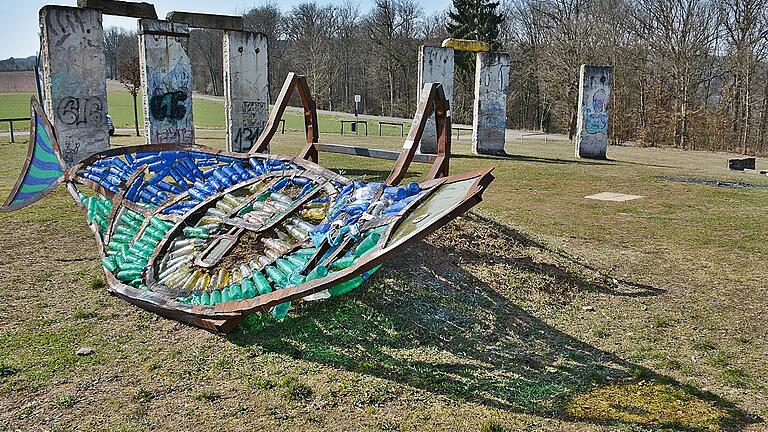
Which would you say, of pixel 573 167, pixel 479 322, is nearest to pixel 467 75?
pixel 573 167

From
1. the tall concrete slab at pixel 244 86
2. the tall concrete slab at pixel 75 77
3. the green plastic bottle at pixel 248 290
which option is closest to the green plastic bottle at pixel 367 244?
the green plastic bottle at pixel 248 290

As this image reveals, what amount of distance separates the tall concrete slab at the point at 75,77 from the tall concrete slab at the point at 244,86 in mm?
2969

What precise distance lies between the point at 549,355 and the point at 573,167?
12763 mm

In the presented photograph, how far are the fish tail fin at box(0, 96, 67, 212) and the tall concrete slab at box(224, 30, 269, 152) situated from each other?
21.0 ft

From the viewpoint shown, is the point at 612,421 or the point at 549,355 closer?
the point at 612,421

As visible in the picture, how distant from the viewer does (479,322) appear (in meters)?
5.68

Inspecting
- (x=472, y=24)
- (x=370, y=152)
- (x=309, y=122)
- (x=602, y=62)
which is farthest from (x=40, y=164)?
(x=472, y=24)

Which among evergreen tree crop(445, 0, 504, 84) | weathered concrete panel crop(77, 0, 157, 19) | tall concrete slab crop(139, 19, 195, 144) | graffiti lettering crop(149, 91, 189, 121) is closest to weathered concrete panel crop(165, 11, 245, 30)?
tall concrete slab crop(139, 19, 195, 144)

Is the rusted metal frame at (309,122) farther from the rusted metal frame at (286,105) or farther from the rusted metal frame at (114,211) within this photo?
the rusted metal frame at (114,211)

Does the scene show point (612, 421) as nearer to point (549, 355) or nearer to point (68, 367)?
point (549, 355)

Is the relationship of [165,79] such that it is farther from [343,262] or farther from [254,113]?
[343,262]

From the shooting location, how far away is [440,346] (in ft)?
16.9

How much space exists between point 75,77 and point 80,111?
61 centimetres

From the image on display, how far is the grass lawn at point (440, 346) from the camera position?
4.00m
